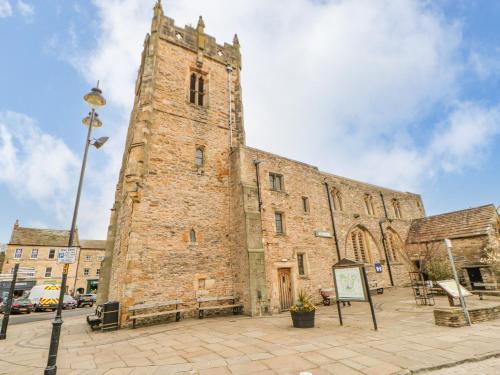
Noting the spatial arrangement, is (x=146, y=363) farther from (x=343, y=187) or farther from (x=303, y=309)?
(x=343, y=187)

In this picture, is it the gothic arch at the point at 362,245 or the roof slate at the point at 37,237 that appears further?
the roof slate at the point at 37,237

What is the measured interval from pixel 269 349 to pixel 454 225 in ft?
70.5

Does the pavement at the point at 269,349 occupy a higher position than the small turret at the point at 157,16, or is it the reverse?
the small turret at the point at 157,16

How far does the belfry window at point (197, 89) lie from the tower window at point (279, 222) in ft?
26.7

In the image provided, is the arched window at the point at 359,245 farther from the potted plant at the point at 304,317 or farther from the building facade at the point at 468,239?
the potted plant at the point at 304,317

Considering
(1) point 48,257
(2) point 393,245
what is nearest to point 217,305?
(2) point 393,245

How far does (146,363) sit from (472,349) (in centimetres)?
692

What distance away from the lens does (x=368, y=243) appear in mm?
20391

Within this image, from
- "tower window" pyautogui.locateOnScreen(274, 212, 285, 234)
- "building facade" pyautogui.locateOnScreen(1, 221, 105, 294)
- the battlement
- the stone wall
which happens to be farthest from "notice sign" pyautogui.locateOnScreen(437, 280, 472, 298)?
"building facade" pyautogui.locateOnScreen(1, 221, 105, 294)

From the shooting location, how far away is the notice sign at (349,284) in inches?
336

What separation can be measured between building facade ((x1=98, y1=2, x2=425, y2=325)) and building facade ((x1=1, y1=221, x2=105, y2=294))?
28.8 m

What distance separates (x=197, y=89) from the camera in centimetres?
1638

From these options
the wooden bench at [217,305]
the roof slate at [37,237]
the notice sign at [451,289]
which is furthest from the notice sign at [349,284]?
the roof slate at [37,237]

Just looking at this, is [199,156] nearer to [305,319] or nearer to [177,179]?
[177,179]
